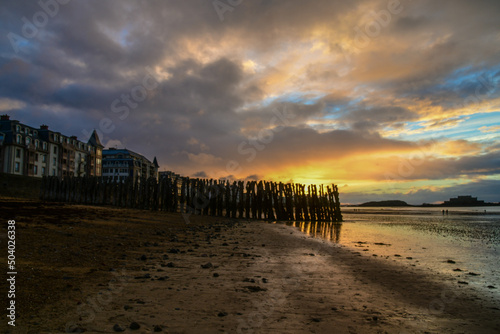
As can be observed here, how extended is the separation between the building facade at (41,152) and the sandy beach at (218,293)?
54.2 meters

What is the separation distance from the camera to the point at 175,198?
21.0 m

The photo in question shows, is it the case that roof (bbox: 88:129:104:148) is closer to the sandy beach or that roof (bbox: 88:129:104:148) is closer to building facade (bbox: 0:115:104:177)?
building facade (bbox: 0:115:104:177)

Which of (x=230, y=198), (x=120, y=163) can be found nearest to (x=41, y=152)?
(x=120, y=163)

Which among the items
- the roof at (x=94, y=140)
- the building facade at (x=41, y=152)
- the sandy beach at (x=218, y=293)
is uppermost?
the roof at (x=94, y=140)

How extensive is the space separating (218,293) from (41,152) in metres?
68.9

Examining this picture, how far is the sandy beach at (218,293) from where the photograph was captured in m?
3.17

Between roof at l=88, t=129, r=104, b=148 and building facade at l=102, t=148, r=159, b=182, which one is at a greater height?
roof at l=88, t=129, r=104, b=148

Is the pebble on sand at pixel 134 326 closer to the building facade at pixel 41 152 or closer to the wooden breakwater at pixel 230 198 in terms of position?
the wooden breakwater at pixel 230 198

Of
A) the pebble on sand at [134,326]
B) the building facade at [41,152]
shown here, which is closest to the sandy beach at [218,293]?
the pebble on sand at [134,326]

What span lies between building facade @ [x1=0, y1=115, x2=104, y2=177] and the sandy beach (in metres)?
54.2

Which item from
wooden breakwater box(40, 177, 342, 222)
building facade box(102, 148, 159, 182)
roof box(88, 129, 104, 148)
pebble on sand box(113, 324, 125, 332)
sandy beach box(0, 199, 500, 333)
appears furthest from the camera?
building facade box(102, 148, 159, 182)

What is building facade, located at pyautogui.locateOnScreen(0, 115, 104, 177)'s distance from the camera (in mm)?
51688

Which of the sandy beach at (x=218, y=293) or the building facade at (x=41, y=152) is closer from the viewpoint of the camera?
the sandy beach at (x=218, y=293)

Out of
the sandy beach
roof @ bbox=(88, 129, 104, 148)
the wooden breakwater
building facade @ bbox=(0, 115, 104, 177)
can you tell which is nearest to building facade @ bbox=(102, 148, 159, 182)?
roof @ bbox=(88, 129, 104, 148)
